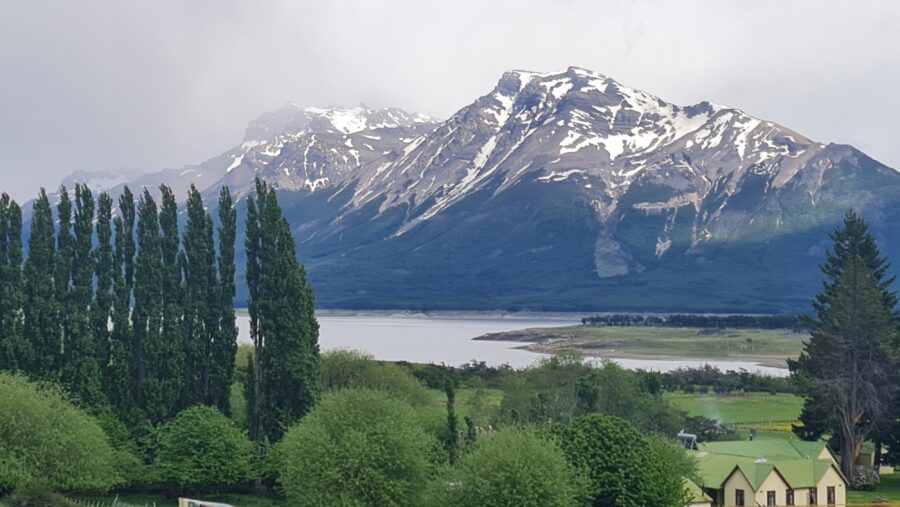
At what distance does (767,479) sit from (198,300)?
38045 millimetres

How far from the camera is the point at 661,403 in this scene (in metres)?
83.0

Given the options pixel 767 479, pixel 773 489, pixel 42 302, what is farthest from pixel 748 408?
pixel 42 302

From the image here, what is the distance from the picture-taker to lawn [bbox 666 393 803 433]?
97188mm

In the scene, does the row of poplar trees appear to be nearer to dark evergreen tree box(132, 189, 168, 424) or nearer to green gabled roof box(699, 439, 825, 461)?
dark evergreen tree box(132, 189, 168, 424)

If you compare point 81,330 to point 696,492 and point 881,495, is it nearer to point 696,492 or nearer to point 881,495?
point 696,492

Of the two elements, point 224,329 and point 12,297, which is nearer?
point 12,297

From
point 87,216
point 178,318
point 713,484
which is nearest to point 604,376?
point 713,484

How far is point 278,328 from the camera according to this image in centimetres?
6975

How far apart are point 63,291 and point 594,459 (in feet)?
120

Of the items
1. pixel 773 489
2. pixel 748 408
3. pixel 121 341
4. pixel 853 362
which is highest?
pixel 121 341

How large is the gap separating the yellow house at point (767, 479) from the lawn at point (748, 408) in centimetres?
2847

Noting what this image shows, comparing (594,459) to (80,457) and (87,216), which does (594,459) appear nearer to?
(80,457)

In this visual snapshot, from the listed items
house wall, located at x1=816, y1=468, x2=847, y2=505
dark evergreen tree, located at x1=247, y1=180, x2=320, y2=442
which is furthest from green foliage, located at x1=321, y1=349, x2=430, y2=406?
house wall, located at x1=816, y1=468, x2=847, y2=505

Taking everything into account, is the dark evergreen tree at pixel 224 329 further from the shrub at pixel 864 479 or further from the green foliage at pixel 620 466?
the shrub at pixel 864 479
